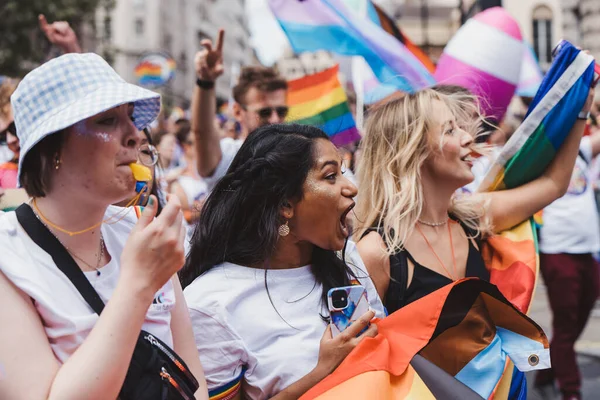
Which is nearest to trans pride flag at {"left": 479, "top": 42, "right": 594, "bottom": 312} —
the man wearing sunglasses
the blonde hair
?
the blonde hair

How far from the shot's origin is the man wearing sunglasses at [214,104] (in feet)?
13.7

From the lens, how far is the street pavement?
5691mm

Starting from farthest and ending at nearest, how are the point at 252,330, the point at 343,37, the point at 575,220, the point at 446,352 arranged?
the point at 575,220 < the point at 343,37 < the point at 446,352 < the point at 252,330

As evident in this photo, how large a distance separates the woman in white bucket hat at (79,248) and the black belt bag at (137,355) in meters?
0.02

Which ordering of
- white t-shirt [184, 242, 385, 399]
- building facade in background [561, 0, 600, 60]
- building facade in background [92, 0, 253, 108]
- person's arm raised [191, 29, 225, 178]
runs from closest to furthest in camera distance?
white t-shirt [184, 242, 385, 399] < person's arm raised [191, 29, 225, 178] < building facade in background [561, 0, 600, 60] < building facade in background [92, 0, 253, 108]

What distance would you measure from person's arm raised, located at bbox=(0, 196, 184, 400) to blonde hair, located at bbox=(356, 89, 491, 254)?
4.74 feet

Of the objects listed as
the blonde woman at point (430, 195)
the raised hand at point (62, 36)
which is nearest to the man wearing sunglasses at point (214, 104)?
the raised hand at point (62, 36)

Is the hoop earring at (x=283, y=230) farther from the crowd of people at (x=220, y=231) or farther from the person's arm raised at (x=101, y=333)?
the person's arm raised at (x=101, y=333)

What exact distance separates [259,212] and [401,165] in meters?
0.86

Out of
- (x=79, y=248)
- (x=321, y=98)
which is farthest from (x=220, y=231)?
(x=321, y=98)

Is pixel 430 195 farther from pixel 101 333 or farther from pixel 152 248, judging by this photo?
pixel 101 333

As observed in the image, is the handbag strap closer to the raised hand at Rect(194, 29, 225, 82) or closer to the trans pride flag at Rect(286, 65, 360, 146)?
the raised hand at Rect(194, 29, 225, 82)

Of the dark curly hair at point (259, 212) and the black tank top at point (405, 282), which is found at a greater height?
the dark curly hair at point (259, 212)

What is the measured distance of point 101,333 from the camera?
1.59 metres
